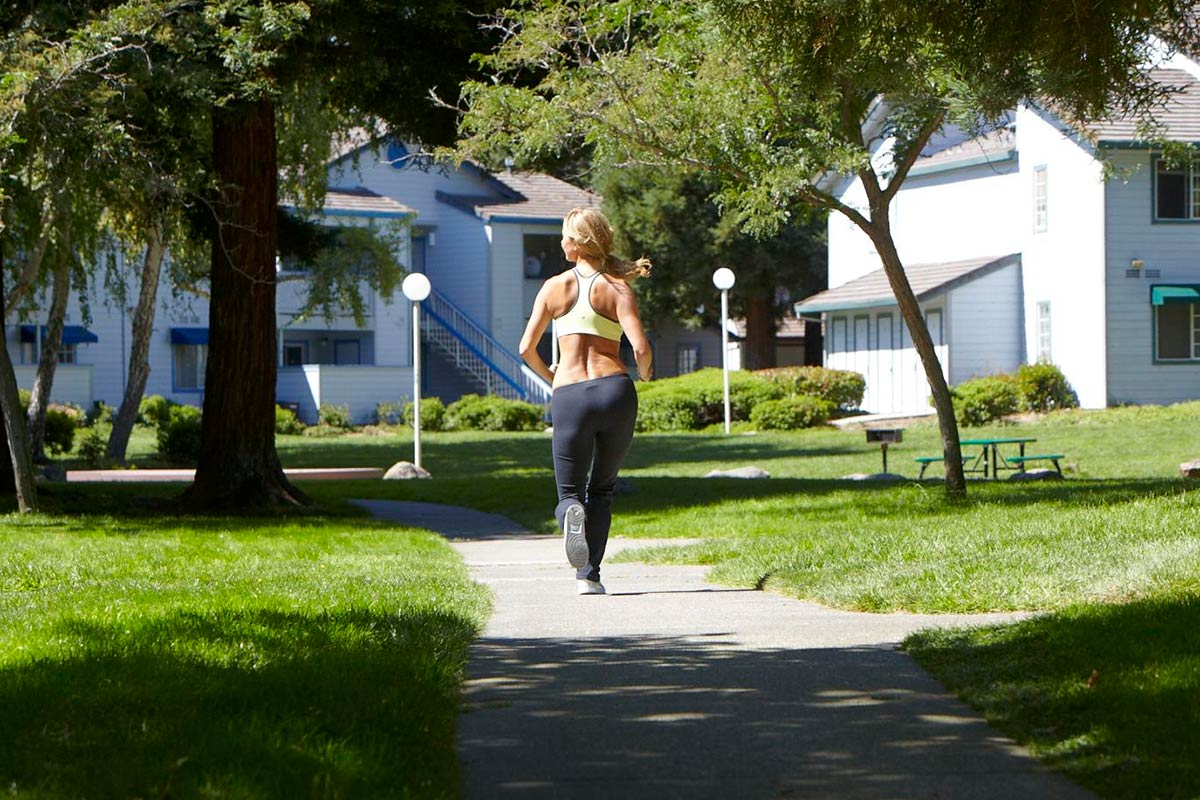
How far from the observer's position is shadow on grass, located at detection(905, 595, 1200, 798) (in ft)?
16.3

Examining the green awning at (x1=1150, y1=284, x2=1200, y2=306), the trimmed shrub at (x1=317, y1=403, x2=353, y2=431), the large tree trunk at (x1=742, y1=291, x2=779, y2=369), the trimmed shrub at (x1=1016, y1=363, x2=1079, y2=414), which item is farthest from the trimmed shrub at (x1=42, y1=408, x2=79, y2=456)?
the large tree trunk at (x1=742, y1=291, x2=779, y2=369)

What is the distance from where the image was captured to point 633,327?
8688mm

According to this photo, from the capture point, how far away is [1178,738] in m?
5.19

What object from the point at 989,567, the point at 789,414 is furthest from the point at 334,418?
the point at 989,567

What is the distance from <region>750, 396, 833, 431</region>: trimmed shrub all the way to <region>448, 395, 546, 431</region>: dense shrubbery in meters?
7.72

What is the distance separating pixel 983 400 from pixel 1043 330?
402 cm

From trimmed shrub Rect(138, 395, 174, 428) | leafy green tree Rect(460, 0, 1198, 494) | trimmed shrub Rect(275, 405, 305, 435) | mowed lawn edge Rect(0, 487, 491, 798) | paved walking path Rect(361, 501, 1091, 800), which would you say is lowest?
paved walking path Rect(361, 501, 1091, 800)

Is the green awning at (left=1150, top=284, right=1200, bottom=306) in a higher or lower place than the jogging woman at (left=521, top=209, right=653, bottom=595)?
higher

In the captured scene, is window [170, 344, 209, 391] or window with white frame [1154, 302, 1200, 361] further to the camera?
window [170, 344, 209, 391]

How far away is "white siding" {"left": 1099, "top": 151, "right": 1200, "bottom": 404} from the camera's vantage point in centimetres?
3597

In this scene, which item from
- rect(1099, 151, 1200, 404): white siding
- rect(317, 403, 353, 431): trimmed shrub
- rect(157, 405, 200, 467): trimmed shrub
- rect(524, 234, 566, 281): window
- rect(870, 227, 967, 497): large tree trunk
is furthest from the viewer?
rect(524, 234, 566, 281): window

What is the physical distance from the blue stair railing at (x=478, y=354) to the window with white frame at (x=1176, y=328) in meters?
19.0

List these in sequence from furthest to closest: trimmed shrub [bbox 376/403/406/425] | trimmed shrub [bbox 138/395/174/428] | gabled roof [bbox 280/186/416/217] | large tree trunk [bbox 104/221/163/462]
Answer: gabled roof [bbox 280/186/416/217], trimmed shrub [bbox 376/403/406/425], trimmed shrub [bbox 138/395/174/428], large tree trunk [bbox 104/221/163/462]

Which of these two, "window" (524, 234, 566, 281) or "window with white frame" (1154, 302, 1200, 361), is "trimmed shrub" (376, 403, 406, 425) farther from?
"window with white frame" (1154, 302, 1200, 361)
